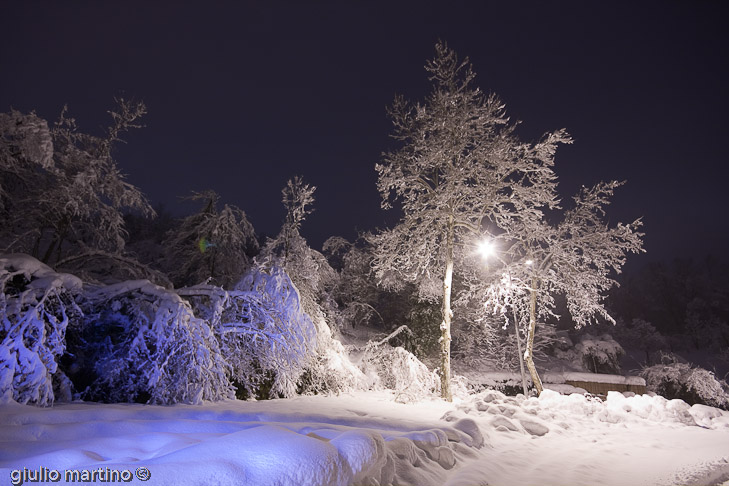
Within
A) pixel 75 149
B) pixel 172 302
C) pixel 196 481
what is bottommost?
pixel 196 481

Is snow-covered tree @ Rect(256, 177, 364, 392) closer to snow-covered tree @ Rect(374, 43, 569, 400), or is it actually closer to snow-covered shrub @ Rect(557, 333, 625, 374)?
snow-covered tree @ Rect(374, 43, 569, 400)

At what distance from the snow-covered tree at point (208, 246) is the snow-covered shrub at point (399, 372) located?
7.18 meters

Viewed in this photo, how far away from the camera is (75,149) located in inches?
391

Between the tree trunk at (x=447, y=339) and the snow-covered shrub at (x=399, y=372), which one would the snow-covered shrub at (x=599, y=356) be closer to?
the snow-covered shrub at (x=399, y=372)

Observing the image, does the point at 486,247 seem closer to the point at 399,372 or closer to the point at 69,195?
the point at 399,372

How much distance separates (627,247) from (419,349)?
11.1 meters

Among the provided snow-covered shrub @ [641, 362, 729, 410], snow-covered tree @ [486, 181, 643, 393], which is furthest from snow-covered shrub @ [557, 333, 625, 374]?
snow-covered tree @ [486, 181, 643, 393]

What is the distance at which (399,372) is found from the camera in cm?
1253

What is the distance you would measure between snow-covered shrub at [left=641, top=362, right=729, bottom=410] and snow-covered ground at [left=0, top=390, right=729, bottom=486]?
1432 centimetres

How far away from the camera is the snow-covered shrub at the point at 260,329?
9.05 m

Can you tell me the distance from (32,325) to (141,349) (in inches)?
→ 67.4

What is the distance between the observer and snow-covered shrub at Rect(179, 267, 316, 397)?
29.7ft

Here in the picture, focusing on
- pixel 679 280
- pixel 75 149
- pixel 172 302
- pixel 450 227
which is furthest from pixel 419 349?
pixel 679 280

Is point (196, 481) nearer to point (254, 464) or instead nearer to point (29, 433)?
point (254, 464)
